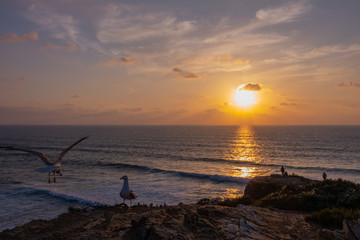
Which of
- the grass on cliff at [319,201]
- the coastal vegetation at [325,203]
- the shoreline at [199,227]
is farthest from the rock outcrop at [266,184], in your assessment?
the shoreline at [199,227]

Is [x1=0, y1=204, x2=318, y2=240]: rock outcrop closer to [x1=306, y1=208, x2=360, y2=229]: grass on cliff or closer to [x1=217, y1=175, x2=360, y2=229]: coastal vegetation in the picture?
[x1=306, y1=208, x2=360, y2=229]: grass on cliff

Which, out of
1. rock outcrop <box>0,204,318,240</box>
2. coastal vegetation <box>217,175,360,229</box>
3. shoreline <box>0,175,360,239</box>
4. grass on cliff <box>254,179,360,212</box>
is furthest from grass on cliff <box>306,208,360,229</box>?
grass on cliff <box>254,179,360,212</box>

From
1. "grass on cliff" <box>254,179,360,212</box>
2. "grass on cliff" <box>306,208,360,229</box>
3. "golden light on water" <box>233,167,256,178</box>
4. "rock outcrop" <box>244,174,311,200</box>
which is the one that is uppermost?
"grass on cliff" <box>306,208,360,229</box>

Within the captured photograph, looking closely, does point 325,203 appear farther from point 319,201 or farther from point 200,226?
point 200,226

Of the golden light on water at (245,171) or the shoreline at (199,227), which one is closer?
the shoreline at (199,227)

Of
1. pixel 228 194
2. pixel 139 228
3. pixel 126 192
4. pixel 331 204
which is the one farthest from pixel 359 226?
pixel 228 194

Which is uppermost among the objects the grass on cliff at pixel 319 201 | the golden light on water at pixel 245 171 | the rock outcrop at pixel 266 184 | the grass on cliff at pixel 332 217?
the grass on cliff at pixel 332 217

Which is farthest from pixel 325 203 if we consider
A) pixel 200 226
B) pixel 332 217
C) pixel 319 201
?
pixel 200 226

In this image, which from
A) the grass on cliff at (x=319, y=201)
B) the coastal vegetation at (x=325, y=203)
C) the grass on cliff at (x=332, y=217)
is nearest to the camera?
the grass on cliff at (x=332, y=217)

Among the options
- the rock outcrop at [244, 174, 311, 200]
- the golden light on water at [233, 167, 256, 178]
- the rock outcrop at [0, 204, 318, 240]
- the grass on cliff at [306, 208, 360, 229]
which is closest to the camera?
the rock outcrop at [0, 204, 318, 240]

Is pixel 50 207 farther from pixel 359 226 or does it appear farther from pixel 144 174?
pixel 359 226

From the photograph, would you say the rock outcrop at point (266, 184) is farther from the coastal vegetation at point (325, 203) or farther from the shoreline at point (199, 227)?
the shoreline at point (199, 227)

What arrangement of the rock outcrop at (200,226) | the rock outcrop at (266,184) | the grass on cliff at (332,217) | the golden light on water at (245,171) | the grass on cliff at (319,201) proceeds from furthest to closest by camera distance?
1. the golden light on water at (245,171)
2. the rock outcrop at (266,184)
3. the grass on cliff at (319,201)
4. the grass on cliff at (332,217)
5. the rock outcrop at (200,226)

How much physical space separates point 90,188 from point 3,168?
913 inches
